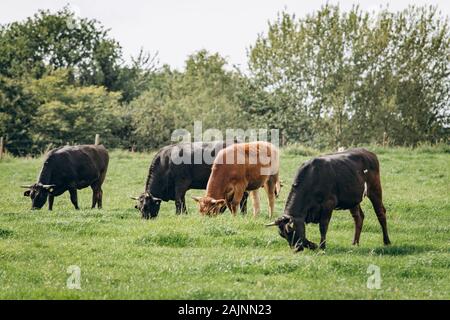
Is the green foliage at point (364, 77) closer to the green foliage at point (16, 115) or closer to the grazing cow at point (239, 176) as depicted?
the green foliage at point (16, 115)

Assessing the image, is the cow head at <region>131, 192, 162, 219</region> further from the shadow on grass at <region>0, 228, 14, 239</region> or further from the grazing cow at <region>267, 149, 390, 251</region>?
the grazing cow at <region>267, 149, 390, 251</region>

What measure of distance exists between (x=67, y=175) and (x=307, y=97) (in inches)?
1205

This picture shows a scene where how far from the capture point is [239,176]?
16.9 metres

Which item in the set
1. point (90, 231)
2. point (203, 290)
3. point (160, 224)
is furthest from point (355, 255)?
point (90, 231)

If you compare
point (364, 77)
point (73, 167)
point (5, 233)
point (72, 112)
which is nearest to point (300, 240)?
point (5, 233)

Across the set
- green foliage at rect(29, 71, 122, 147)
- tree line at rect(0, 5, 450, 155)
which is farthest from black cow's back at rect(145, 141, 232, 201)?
green foliage at rect(29, 71, 122, 147)

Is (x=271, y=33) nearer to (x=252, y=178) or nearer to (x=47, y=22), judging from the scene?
(x=47, y=22)

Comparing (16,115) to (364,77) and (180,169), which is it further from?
(180,169)

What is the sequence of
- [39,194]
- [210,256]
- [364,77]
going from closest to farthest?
[210,256] → [39,194] → [364,77]

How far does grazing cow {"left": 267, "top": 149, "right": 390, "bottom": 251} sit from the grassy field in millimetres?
439

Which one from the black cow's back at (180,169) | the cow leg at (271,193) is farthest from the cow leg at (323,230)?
the black cow's back at (180,169)

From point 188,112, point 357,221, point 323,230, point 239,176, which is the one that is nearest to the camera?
point 323,230

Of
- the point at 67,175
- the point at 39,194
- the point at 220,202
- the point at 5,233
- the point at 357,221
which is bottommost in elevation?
the point at 5,233

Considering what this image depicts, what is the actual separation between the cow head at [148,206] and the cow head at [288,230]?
222 inches
